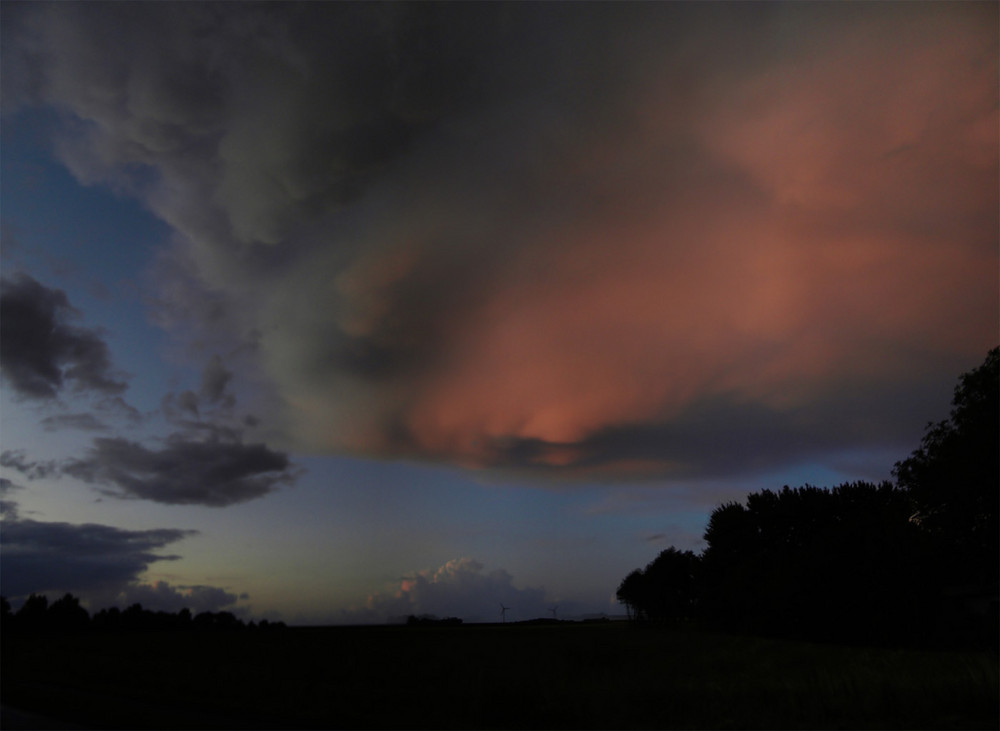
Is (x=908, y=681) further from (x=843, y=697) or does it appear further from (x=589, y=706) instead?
(x=589, y=706)

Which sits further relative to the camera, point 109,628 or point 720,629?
point 109,628

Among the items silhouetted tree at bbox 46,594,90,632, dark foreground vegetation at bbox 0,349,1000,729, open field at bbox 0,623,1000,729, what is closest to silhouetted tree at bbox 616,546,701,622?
dark foreground vegetation at bbox 0,349,1000,729

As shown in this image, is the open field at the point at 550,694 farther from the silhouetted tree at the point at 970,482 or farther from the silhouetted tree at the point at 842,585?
the silhouetted tree at the point at 970,482

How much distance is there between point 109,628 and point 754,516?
14349cm

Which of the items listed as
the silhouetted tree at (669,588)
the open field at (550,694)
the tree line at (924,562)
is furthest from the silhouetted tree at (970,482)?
the silhouetted tree at (669,588)

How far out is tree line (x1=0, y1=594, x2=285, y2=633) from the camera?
427ft

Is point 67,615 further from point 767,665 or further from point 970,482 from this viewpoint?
point 970,482

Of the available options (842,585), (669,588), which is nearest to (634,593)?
(669,588)

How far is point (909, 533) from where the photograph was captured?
47906 millimetres

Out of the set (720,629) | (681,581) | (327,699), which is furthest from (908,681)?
(681,581)

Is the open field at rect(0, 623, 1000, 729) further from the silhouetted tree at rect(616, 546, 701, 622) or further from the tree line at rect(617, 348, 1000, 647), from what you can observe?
the silhouetted tree at rect(616, 546, 701, 622)

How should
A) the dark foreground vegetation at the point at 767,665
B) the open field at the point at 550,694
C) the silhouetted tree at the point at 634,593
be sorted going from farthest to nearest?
the silhouetted tree at the point at 634,593, the dark foreground vegetation at the point at 767,665, the open field at the point at 550,694

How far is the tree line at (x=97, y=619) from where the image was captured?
130250 mm

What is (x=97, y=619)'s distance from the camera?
142375 mm
